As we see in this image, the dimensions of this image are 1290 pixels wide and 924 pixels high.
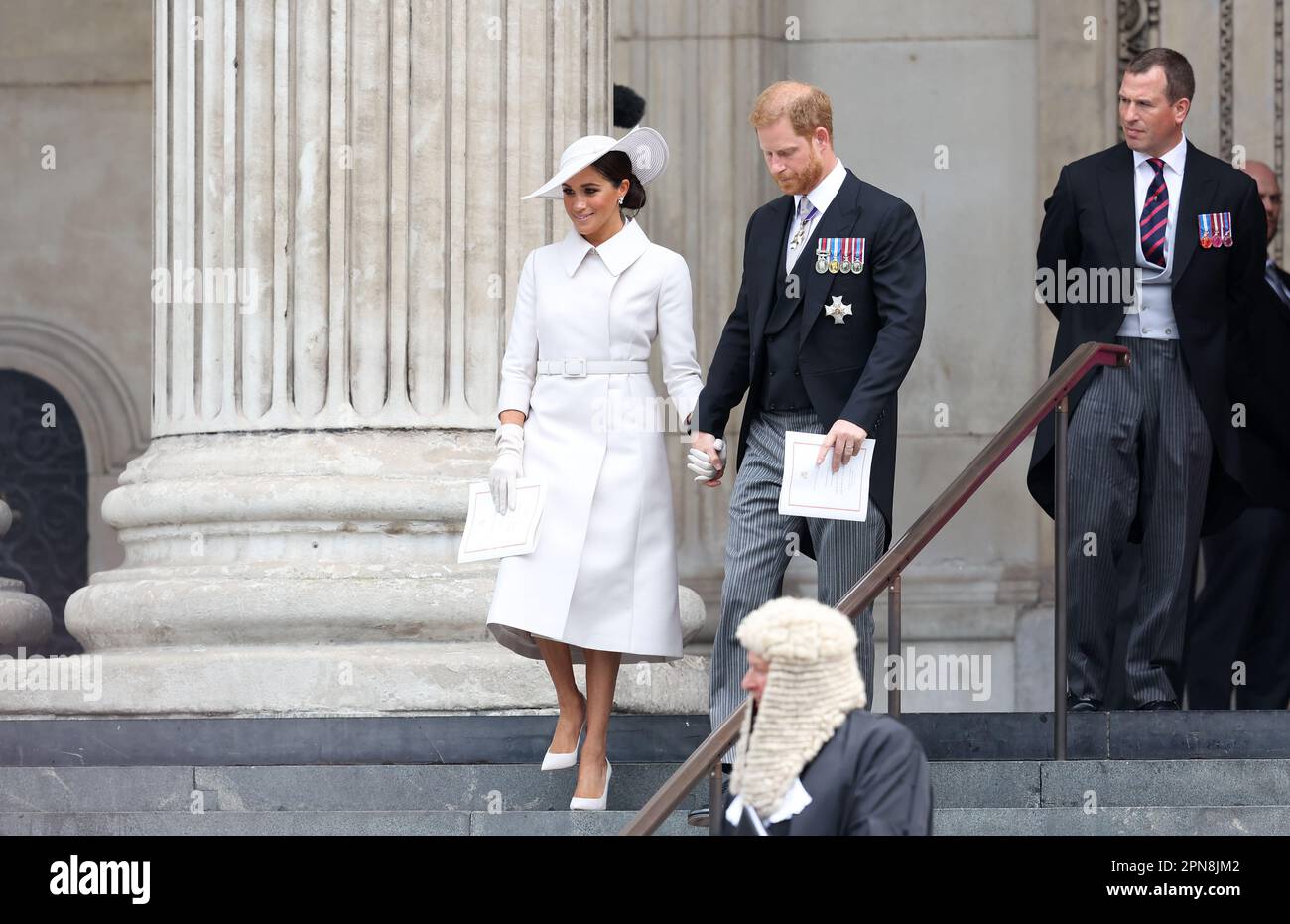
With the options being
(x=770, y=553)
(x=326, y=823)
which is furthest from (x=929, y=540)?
(x=326, y=823)

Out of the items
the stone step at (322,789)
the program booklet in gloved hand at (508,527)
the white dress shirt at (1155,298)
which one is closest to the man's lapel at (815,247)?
the program booklet in gloved hand at (508,527)

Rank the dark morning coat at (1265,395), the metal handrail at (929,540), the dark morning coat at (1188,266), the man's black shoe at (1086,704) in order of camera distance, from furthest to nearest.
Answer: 1. the dark morning coat at (1265,395)
2. the dark morning coat at (1188,266)
3. the man's black shoe at (1086,704)
4. the metal handrail at (929,540)

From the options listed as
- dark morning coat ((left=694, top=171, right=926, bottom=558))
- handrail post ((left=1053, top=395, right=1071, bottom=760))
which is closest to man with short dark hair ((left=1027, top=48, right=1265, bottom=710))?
handrail post ((left=1053, top=395, right=1071, bottom=760))

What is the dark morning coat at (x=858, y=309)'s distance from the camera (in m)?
7.05

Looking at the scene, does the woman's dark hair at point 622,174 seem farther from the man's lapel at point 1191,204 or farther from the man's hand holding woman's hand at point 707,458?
the man's lapel at point 1191,204

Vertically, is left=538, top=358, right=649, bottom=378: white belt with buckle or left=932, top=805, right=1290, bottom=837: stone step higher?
left=538, top=358, right=649, bottom=378: white belt with buckle

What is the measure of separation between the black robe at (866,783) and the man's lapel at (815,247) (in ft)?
7.42

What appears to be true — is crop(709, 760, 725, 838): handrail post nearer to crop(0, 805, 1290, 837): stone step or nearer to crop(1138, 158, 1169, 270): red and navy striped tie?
crop(0, 805, 1290, 837): stone step

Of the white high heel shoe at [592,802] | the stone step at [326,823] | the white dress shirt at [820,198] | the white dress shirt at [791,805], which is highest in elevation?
the white dress shirt at [820,198]

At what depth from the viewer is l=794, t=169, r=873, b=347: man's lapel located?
711cm

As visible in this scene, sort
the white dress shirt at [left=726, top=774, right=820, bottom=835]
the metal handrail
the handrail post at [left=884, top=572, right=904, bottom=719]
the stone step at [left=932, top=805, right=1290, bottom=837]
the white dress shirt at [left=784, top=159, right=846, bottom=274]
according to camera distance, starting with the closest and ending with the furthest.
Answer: the white dress shirt at [left=726, top=774, right=820, bottom=835] < the metal handrail < the stone step at [left=932, top=805, right=1290, bottom=837] < the handrail post at [left=884, top=572, right=904, bottom=719] < the white dress shirt at [left=784, top=159, right=846, bottom=274]

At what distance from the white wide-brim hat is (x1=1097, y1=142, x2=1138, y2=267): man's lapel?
56.3 inches
